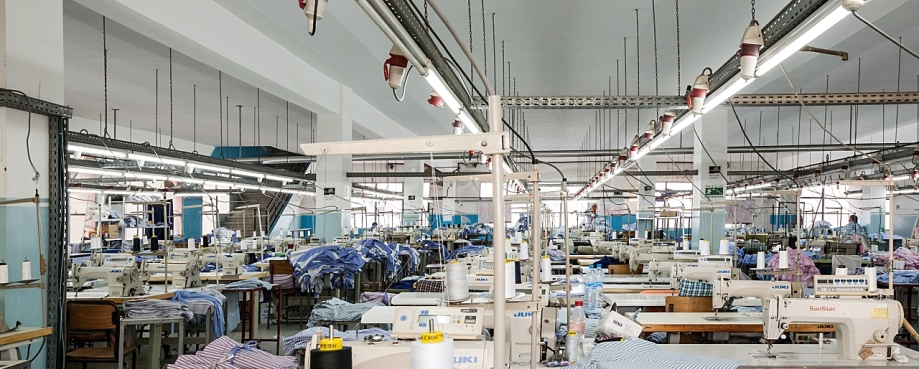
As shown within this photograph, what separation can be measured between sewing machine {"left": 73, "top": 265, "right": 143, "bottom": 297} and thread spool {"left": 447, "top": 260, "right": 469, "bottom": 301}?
17.6ft

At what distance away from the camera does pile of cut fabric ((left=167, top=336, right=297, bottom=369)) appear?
3.39m

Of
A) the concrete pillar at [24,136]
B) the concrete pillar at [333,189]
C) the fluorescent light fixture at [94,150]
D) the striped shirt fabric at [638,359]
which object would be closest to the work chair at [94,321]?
the concrete pillar at [24,136]

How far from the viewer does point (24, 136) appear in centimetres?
518

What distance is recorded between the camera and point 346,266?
1039 centimetres

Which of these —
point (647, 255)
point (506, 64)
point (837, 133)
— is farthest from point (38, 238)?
point (837, 133)

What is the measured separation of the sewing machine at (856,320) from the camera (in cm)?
420

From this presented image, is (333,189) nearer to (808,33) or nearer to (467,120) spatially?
(467,120)

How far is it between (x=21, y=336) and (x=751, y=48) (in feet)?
16.9

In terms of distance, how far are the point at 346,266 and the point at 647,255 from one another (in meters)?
4.64

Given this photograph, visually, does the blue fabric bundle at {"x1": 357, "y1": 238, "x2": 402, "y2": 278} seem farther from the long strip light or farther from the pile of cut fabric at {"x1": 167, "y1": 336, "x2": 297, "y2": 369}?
the pile of cut fabric at {"x1": 167, "y1": 336, "x2": 297, "y2": 369}

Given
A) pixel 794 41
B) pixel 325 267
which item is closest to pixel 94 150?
pixel 325 267

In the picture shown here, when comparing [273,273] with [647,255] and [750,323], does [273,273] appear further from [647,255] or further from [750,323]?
[750,323]

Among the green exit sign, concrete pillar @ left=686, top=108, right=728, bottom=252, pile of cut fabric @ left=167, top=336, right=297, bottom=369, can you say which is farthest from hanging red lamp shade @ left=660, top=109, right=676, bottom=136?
the green exit sign

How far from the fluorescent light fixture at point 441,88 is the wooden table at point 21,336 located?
3.32m
